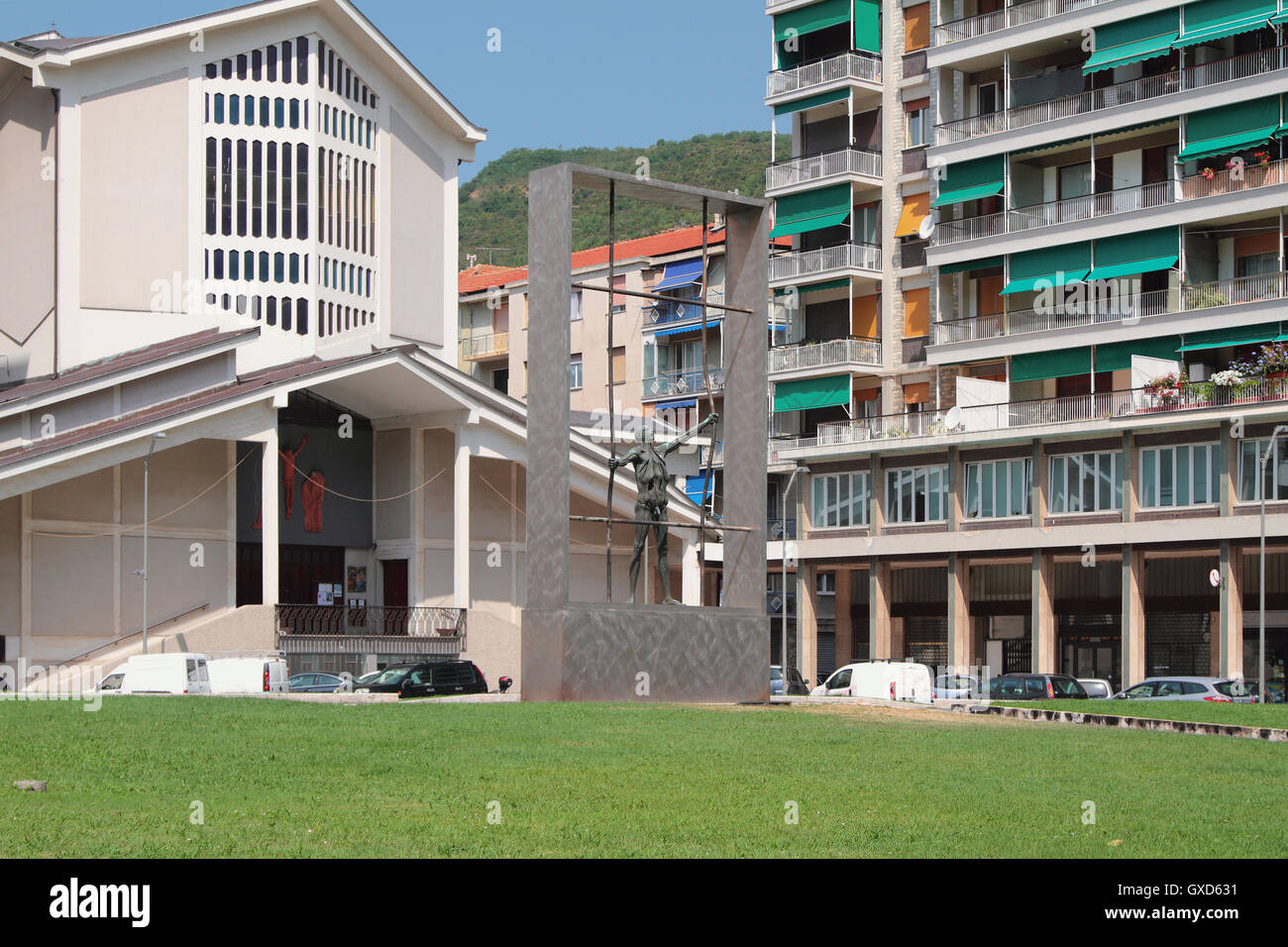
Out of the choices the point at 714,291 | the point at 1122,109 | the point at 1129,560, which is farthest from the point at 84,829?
the point at 714,291

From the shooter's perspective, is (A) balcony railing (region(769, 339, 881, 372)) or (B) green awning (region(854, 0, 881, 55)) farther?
(B) green awning (region(854, 0, 881, 55))

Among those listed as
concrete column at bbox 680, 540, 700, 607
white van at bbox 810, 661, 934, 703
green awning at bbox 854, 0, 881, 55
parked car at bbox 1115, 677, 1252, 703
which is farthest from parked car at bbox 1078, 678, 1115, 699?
green awning at bbox 854, 0, 881, 55

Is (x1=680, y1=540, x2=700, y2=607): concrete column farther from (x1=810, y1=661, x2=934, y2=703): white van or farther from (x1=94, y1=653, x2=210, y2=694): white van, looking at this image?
(x1=94, y1=653, x2=210, y2=694): white van

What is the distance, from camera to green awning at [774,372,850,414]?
2525 inches

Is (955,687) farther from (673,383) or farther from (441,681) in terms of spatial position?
(673,383)

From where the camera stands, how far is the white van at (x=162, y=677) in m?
37.2

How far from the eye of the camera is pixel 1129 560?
5281 centimetres

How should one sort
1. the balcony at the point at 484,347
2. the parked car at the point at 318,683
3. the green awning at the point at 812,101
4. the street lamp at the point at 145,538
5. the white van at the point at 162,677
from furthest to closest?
the balcony at the point at 484,347, the green awning at the point at 812,101, the street lamp at the point at 145,538, the parked car at the point at 318,683, the white van at the point at 162,677

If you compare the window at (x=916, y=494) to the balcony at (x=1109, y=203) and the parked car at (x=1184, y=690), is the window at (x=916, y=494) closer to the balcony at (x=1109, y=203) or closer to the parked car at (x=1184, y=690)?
the balcony at (x=1109, y=203)

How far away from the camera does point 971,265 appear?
2355 inches

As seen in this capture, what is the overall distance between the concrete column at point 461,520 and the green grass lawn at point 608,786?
32032 millimetres

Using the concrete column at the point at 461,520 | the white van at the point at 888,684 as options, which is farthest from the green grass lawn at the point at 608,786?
the concrete column at the point at 461,520

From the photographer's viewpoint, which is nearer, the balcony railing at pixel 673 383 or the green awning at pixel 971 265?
the green awning at pixel 971 265

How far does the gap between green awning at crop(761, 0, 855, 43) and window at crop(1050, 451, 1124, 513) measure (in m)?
19.9
